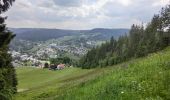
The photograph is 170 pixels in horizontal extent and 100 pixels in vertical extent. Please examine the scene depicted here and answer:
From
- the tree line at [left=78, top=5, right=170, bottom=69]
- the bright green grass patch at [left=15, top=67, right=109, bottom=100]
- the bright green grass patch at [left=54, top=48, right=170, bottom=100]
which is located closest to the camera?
the bright green grass patch at [left=54, top=48, right=170, bottom=100]

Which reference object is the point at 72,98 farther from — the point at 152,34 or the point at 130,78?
the point at 152,34

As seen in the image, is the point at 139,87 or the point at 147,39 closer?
the point at 139,87

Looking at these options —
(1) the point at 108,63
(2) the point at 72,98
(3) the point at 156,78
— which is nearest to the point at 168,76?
(3) the point at 156,78

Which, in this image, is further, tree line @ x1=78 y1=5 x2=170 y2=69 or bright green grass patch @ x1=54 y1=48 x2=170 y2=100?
tree line @ x1=78 y1=5 x2=170 y2=69

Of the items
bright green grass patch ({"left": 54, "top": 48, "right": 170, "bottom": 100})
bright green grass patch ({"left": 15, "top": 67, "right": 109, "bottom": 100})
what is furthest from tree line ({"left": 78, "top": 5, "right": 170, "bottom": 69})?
bright green grass patch ({"left": 54, "top": 48, "right": 170, "bottom": 100})

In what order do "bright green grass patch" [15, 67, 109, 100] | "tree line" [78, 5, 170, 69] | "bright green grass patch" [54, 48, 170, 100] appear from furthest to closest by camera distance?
Answer: "tree line" [78, 5, 170, 69] < "bright green grass patch" [15, 67, 109, 100] < "bright green grass patch" [54, 48, 170, 100]

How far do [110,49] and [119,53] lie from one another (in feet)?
76.6

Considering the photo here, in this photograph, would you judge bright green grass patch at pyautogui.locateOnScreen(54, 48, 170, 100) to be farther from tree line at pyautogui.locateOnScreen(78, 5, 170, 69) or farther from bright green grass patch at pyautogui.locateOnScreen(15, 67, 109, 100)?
tree line at pyautogui.locateOnScreen(78, 5, 170, 69)

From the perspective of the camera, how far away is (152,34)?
441 ft

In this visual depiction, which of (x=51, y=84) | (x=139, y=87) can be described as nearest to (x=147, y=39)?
(x=51, y=84)

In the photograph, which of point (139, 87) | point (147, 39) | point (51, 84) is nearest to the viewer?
point (139, 87)

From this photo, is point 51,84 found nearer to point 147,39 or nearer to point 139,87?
point 147,39

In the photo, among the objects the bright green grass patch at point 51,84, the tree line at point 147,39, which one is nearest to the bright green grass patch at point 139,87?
the bright green grass patch at point 51,84

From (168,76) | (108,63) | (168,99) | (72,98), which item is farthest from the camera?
(108,63)
